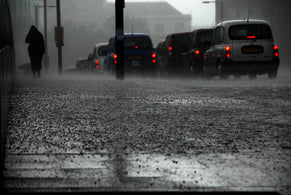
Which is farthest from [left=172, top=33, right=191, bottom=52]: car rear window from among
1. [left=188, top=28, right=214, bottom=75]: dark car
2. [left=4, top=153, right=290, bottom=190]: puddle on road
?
[left=4, top=153, right=290, bottom=190]: puddle on road

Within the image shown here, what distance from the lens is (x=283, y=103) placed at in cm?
961

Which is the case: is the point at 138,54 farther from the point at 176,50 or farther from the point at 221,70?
the point at 221,70

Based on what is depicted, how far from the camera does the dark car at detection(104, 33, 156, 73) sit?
23.8 meters

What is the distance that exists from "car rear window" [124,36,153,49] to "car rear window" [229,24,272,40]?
5775 mm

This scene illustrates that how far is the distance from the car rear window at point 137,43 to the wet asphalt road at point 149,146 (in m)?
14.2

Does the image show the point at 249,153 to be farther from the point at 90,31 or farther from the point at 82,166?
the point at 90,31

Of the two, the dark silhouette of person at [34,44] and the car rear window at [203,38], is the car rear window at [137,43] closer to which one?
the car rear window at [203,38]

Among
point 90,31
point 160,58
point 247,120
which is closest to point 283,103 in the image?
point 247,120

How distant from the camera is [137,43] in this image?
23.9m

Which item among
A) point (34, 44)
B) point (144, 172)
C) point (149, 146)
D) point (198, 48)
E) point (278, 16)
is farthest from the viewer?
point (278, 16)

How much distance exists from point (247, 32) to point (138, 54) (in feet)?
20.3

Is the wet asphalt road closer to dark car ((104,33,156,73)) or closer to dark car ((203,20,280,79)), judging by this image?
dark car ((203,20,280,79))

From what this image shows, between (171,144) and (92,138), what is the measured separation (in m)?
0.85

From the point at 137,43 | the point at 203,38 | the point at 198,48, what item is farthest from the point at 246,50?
the point at 137,43
